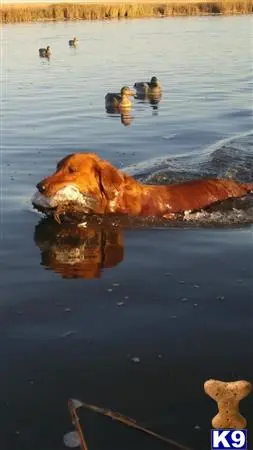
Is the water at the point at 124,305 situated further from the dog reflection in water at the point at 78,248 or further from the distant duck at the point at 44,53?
the distant duck at the point at 44,53

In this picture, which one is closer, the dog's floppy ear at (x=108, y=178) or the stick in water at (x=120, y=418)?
the stick in water at (x=120, y=418)

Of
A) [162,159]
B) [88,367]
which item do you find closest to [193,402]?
[88,367]

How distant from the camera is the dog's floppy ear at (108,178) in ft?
28.8

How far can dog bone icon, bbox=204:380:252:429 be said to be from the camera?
4.10 m

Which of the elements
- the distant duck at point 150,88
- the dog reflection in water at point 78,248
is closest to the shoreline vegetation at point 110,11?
the distant duck at point 150,88

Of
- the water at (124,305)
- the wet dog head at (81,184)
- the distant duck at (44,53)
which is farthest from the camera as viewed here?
the distant duck at (44,53)

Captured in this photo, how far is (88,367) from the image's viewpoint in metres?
5.54

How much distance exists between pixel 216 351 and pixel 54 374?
4.58 feet

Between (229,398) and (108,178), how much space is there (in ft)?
16.5

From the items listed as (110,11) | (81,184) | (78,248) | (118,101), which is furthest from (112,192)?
(110,11)

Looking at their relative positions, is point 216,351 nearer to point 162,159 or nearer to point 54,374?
point 54,374

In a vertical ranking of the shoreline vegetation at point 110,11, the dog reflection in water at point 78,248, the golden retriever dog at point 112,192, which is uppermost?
the shoreline vegetation at point 110,11

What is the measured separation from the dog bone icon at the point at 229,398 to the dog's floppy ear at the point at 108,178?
488 centimetres

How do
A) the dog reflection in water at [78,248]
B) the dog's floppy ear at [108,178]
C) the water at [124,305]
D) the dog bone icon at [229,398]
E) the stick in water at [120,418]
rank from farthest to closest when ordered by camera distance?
the dog's floppy ear at [108,178] → the dog reflection in water at [78,248] → the water at [124,305] → the stick in water at [120,418] → the dog bone icon at [229,398]
